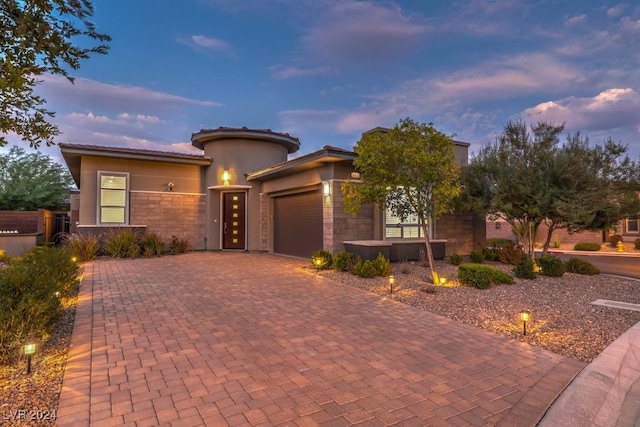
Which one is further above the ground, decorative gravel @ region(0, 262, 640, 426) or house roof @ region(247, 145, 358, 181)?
house roof @ region(247, 145, 358, 181)

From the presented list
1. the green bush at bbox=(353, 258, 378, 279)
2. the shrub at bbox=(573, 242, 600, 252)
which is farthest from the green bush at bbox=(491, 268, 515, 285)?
the shrub at bbox=(573, 242, 600, 252)

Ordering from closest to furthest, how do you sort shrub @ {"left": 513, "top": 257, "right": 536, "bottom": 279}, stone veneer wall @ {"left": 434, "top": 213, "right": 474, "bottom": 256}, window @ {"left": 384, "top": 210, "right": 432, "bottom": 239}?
shrub @ {"left": 513, "top": 257, "right": 536, "bottom": 279}, window @ {"left": 384, "top": 210, "right": 432, "bottom": 239}, stone veneer wall @ {"left": 434, "top": 213, "right": 474, "bottom": 256}

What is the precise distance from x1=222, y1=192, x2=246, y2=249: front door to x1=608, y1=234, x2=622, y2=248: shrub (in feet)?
68.3

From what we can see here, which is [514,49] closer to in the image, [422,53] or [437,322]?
[422,53]

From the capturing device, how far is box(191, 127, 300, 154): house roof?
1445 cm

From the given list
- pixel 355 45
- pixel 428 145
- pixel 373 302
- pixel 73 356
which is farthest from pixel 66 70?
pixel 355 45

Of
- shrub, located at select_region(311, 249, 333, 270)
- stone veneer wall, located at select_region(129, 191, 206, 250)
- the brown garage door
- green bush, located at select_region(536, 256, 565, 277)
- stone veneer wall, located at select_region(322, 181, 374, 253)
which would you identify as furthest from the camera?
stone veneer wall, located at select_region(129, 191, 206, 250)

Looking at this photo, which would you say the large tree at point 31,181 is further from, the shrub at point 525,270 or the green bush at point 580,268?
the green bush at point 580,268

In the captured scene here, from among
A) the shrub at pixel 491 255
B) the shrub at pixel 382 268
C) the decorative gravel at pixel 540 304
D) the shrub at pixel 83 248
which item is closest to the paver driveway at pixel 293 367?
the decorative gravel at pixel 540 304

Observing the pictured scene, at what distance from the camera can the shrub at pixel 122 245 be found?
1207 cm

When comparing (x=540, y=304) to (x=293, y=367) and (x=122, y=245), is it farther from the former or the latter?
(x=122, y=245)

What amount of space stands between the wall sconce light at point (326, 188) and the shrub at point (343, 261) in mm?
2042

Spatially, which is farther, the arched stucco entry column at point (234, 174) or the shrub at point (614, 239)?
the shrub at point (614, 239)

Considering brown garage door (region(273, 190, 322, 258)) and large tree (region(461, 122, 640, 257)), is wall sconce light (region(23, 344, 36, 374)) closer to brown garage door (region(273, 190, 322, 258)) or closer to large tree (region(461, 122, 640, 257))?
brown garage door (region(273, 190, 322, 258))
